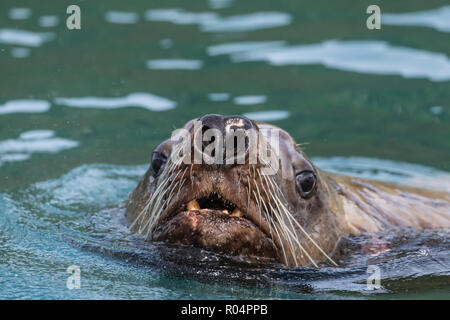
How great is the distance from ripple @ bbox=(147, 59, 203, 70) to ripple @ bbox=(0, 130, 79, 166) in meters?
2.15

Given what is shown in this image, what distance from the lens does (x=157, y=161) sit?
4.67 metres

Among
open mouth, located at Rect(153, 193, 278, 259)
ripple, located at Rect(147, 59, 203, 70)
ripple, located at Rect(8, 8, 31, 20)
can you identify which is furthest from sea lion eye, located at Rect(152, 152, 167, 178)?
ripple, located at Rect(8, 8, 31, 20)

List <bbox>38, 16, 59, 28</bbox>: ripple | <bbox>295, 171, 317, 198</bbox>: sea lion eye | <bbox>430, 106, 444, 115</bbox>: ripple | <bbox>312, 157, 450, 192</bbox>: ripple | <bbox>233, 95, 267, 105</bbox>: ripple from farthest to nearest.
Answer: <bbox>38, 16, 59, 28</bbox>: ripple < <bbox>233, 95, 267, 105</bbox>: ripple < <bbox>430, 106, 444, 115</bbox>: ripple < <bbox>312, 157, 450, 192</bbox>: ripple < <bbox>295, 171, 317, 198</bbox>: sea lion eye

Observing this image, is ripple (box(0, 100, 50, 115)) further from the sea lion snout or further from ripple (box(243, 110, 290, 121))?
the sea lion snout

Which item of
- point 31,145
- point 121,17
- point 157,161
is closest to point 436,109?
point 31,145

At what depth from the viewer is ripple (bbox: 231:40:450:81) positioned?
9.22 metres

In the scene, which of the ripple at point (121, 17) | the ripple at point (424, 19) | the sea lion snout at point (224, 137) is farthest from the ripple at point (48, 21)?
the sea lion snout at point (224, 137)

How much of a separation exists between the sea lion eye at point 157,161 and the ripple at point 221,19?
619 cm

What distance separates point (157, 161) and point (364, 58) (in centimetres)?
553

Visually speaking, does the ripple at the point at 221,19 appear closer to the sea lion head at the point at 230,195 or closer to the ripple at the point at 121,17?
the ripple at the point at 121,17

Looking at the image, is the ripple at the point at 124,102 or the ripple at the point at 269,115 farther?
the ripple at the point at 124,102

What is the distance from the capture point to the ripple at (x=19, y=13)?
35.7 ft

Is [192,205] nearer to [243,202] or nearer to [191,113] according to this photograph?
[243,202]
